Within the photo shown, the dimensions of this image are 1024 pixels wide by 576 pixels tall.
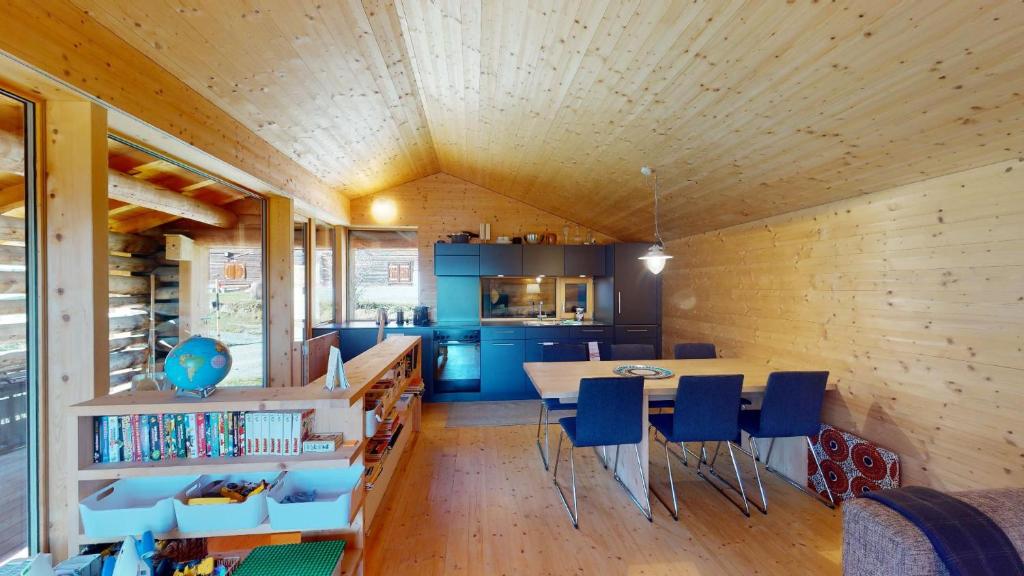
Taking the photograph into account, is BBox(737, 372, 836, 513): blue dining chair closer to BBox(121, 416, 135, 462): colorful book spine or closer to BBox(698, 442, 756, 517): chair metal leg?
BBox(698, 442, 756, 517): chair metal leg

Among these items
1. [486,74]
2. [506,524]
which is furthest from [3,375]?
[486,74]

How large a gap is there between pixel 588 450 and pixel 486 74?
322cm

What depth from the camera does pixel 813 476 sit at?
108 inches

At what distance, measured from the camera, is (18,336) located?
61.5 inches

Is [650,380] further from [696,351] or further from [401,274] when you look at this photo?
[401,274]

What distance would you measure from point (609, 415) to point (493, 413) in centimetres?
222

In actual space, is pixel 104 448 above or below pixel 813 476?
above

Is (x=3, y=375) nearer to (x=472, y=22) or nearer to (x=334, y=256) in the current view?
(x=472, y=22)

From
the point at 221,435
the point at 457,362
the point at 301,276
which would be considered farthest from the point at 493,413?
the point at 221,435

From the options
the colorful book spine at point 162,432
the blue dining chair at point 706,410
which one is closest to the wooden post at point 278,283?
the colorful book spine at point 162,432

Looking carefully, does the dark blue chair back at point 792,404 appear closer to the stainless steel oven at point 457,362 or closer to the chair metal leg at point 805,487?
the chair metal leg at point 805,487

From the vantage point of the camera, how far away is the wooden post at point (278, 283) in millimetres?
3521

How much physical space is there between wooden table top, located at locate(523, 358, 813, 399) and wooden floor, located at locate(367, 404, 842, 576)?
77 cm

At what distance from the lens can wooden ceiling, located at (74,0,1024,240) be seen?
59.3 inches
